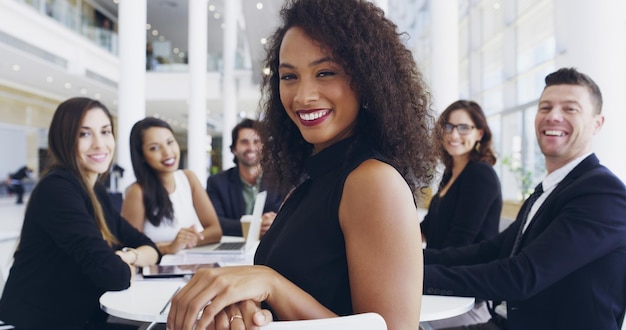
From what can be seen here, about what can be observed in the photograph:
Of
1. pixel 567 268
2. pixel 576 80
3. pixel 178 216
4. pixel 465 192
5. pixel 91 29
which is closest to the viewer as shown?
pixel 567 268

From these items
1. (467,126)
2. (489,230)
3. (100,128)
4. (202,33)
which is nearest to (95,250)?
(100,128)

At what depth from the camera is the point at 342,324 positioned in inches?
28.0

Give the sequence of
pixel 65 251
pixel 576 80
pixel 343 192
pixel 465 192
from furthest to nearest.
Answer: pixel 465 192 < pixel 576 80 < pixel 65 251 < pixel 343 192

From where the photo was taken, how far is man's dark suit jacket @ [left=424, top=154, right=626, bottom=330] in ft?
4.88

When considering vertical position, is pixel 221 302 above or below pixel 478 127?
below

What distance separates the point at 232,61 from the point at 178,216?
11.7 meters

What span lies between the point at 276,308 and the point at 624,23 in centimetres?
263

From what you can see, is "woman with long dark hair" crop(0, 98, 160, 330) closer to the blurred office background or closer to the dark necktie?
the blurred office background

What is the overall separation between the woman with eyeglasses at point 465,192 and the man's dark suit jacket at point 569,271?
61cm

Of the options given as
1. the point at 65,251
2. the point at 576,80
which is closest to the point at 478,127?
the point at 576,80

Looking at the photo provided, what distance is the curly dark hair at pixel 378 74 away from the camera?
2.99 feet

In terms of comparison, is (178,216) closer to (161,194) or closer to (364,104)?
(161,194)

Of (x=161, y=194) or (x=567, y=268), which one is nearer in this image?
(x=567, y=268)

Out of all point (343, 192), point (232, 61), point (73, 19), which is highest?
point (73, 19)
